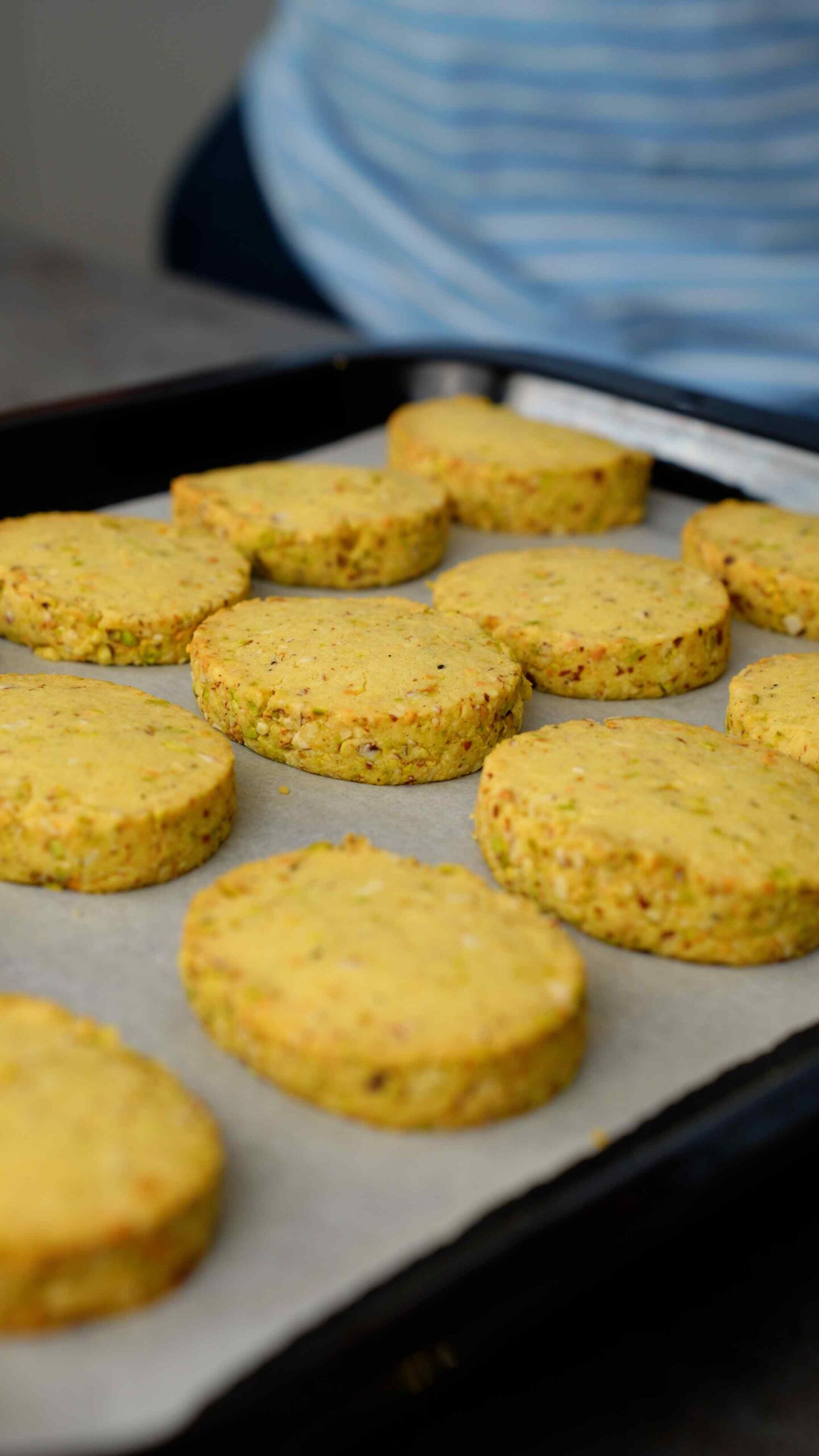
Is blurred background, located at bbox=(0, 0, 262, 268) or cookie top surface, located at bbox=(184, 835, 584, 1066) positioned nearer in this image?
cookie top surface, located at bbox=(184, 835, 584, 1066)

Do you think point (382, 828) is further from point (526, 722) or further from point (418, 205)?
point (418, 205)

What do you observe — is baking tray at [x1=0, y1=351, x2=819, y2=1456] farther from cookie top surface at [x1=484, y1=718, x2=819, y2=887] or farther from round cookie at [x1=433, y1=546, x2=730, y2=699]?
round cookie at [x1=433, y1=546, x2=730, y2=699]

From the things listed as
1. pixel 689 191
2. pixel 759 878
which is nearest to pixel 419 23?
pixel 689 191

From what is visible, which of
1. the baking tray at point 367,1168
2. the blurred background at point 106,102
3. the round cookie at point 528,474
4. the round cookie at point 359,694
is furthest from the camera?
the blurred background at point 106,102

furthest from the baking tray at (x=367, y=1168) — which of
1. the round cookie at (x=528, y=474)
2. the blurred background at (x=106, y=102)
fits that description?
the blurred background at (x=106, y=102)

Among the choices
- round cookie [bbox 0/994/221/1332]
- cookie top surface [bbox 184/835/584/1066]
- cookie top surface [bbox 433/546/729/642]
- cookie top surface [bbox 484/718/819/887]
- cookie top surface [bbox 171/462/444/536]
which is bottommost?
round cookie [bbox 0/994/221/1332]

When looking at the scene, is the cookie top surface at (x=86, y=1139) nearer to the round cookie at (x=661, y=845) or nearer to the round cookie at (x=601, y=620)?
the round cookie at (x=661, y=845)

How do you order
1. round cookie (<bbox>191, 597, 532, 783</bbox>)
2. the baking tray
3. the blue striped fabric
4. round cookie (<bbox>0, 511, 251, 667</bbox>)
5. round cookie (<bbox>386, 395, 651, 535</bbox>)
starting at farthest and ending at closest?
the blue striped fabric < round cookie (<bbox>386, 395, 651, 535</bbox>) < round cookie (<bbox>0, 511, 251, 667</bbox>) < round cookie (<bbox>191, 597, 532, 783</bbox>) < the baking tray

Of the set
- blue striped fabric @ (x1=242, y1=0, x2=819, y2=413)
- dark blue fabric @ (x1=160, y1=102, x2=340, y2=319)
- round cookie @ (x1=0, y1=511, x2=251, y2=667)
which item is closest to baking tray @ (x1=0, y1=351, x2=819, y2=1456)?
round cookie @ (x1=0, y1=511, x2=251, y2=667)
